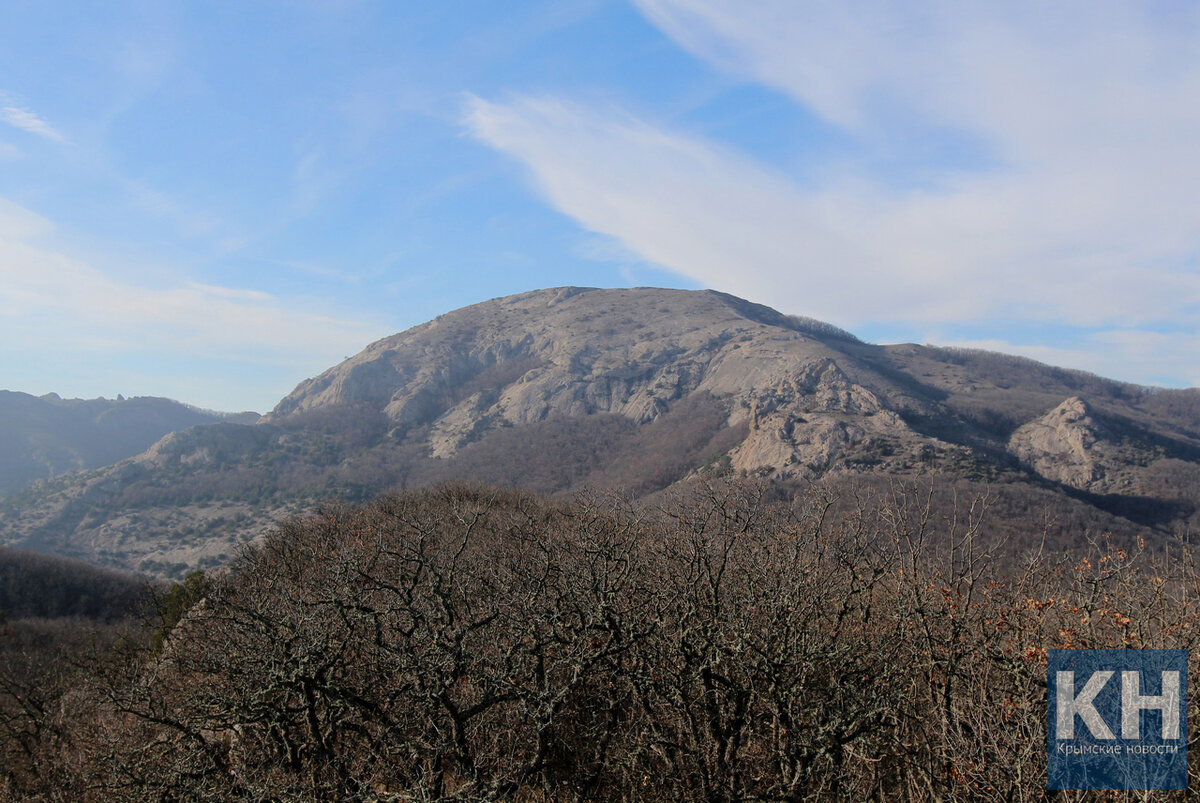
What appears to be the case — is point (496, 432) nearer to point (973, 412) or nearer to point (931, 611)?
point (973, 412)

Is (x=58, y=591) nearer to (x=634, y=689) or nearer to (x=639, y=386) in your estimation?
(x=634, y=689)

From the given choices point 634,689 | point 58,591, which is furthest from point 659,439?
point 634,689

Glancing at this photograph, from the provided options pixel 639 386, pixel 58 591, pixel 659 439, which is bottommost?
pixel 58 591

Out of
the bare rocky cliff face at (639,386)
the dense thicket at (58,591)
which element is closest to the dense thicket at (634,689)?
the dense thicket at (58,591)

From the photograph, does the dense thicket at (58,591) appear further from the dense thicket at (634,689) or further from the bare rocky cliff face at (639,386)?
the bare rocky cliff face at (639,386)

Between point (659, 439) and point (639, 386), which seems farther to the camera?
point (639, 386)

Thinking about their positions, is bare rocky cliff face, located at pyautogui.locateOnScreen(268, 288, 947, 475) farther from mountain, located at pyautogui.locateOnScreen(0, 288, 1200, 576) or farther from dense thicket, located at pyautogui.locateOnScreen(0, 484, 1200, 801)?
dense thicket, located at pyautogui.locateOnScreen(0, 484, 1200, 801)

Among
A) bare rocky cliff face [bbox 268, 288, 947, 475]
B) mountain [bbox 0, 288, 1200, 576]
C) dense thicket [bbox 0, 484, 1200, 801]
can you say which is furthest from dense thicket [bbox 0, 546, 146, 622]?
bare rocky cliff face [bbox 268, 288, 947, 475]

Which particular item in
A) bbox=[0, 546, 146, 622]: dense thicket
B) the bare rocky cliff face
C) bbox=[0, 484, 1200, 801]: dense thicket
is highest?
the bare rocky cliff face
